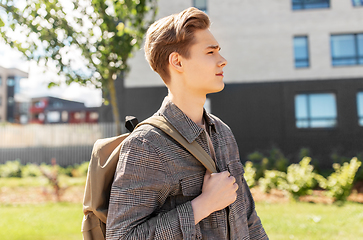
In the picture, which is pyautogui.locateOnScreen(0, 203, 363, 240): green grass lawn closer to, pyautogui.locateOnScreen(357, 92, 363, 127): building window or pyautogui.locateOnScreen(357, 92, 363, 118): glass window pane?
pyautogui.locateOnScreen(357, 92, 363, 127): building window

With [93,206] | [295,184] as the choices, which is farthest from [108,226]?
[295,184]

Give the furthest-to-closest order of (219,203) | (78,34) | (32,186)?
(32,186)
(78,34)
(219,203)

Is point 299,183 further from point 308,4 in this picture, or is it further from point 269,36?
point 308,4

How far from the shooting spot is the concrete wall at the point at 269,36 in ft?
45.0

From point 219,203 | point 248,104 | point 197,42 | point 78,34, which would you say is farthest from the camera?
point 248,104

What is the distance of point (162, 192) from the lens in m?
1.26

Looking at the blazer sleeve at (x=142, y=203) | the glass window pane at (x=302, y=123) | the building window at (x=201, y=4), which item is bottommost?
the blazer sleeve at (x=142, y=203)

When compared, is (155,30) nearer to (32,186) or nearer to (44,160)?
(32,186)

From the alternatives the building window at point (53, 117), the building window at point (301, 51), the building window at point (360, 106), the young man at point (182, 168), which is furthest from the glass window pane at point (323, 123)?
the building window at point (53, 117)

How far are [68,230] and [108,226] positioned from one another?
14.2ft

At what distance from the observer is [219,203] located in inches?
51.1

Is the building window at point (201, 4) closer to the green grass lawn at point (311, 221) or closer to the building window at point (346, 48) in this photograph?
the building window at point (346, 48)

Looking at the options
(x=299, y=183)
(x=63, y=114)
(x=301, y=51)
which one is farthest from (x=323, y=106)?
(x=63, y=114)

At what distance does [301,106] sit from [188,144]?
1388cm
